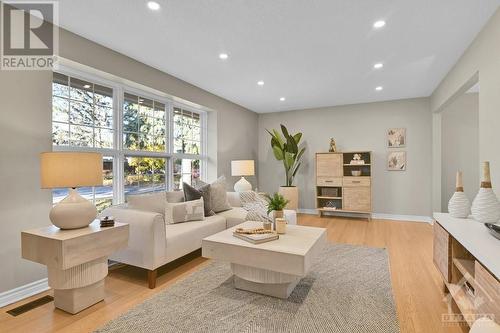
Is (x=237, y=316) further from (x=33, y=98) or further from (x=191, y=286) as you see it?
(x=33, y=98)

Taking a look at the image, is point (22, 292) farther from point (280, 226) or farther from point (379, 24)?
point (379, 24)

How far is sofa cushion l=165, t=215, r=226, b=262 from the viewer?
2580mm

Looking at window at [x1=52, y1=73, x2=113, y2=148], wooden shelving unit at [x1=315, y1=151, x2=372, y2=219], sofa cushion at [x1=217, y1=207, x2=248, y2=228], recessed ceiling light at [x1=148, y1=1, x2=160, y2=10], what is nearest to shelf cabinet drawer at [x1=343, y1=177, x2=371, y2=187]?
wooden shelving unit at [x1=315, y1=151, x2=372, y2=219]

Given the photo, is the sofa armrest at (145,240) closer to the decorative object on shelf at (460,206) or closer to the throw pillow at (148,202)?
the throw pillow at (148,202)

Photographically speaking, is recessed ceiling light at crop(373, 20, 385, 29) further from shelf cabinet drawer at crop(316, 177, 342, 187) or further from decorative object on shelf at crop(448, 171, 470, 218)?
shelf cabinet drawer at crop(316, 177, 342, 187)

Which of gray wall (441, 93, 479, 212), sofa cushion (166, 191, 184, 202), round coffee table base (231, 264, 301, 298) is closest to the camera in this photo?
round coffee table base (231, 264, 301, 298)

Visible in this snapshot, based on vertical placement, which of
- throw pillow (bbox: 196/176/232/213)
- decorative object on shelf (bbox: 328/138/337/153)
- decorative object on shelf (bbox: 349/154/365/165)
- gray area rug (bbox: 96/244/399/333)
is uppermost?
decorative object on shelf (bbox: 328/138/337/153)

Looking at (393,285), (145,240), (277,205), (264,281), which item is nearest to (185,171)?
(145,240)

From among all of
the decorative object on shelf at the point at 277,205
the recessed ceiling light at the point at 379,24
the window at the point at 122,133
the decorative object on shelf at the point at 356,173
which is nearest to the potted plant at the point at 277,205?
the decorative object on shelf at the point at 277,205

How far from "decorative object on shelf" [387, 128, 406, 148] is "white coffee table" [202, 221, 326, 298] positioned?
3.86m

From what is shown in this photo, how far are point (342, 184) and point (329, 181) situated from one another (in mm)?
275

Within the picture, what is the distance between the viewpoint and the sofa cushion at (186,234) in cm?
258

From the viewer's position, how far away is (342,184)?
210 inches

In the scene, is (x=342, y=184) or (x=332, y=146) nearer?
(x=342, y=184)
